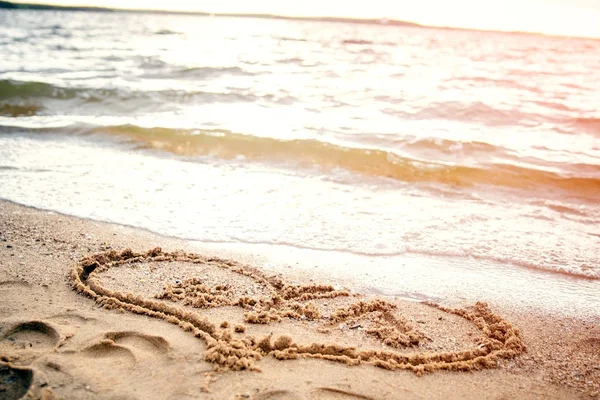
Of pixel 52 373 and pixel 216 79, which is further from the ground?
pixel 216 79

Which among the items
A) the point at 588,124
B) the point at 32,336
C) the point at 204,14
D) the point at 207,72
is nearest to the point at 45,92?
the point at 207,72

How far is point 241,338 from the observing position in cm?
255

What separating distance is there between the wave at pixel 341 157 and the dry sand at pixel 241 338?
320 cm

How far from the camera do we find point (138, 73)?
13.4 metres

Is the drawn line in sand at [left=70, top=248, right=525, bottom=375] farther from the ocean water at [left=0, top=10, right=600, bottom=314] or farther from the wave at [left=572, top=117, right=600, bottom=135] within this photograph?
the wave at [left=572, top=117, right=600, bottom=135]

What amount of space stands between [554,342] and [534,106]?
8.89 meters

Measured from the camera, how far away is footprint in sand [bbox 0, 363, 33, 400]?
202 centimetres

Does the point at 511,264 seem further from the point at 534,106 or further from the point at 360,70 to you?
the point at 360,70

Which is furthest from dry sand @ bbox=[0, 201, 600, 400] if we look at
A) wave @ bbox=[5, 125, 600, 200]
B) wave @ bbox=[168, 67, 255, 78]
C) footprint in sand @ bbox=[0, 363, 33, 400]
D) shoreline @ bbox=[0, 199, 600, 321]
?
wave @ bbox=[168, 67, 255, 78]

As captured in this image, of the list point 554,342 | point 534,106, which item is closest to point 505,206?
point 554,342

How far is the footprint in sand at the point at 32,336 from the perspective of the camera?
93.4 inches

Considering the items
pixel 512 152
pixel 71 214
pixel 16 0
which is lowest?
pixel 71 214

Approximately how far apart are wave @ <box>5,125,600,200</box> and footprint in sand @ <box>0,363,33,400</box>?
468 centimetres

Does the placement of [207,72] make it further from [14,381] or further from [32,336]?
[14,381]
